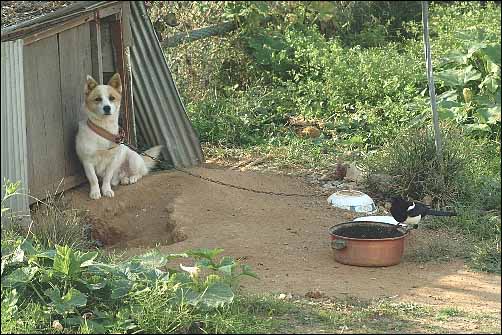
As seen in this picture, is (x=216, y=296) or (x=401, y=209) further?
(x=401, y=209)

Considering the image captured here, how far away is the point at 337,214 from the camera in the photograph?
8.15 m

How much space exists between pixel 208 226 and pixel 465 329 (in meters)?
3.02

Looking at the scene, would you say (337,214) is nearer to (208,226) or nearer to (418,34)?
(208,226)

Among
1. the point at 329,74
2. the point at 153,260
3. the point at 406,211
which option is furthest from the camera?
the point at 329,74

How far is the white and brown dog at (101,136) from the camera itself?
27.3ft

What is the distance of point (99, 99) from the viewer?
327 inches

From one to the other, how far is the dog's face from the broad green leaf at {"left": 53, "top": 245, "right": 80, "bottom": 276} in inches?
121

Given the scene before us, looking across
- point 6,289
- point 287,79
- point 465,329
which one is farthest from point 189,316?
point 287,79

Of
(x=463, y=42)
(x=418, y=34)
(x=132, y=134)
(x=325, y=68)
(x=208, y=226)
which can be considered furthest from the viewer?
(x=418, y=34)

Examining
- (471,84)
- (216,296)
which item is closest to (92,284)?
(216,296)

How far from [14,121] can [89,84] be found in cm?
130

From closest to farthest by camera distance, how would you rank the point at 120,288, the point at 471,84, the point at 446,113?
the point at 120,288
the point at 446,113
the point at 471,84

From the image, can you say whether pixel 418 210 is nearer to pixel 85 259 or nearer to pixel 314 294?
pixel 314 294

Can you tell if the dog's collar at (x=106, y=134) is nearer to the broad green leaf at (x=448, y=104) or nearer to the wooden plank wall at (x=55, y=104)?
the wooden plank wall at (x=55, y=104)
